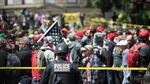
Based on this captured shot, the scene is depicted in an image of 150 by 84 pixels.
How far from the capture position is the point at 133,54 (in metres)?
14.2

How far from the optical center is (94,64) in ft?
48.3

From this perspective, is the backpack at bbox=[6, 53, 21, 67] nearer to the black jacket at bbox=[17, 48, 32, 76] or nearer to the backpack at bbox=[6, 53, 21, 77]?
the backpack at bbox=[6, 53, 21, 77]

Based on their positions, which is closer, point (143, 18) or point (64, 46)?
point (64, 46)

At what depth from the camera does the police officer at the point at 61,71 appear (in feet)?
37.2

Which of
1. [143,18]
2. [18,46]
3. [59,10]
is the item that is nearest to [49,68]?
[18,46]

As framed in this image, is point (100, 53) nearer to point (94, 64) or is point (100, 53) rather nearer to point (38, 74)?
point (94, 64)

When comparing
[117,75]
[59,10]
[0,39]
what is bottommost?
[59,10]

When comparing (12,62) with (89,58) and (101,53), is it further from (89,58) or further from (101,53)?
(101,53)

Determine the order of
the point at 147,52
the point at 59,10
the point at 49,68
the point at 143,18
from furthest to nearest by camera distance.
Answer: the point at 59,10 < the point at 143,18 < the point at 147,52 < the point at 49,68

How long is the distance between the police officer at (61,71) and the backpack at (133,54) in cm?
299

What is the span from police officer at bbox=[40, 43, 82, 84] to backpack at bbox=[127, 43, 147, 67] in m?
2.99

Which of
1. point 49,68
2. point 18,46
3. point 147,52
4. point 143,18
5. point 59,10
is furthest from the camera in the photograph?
point 59,10

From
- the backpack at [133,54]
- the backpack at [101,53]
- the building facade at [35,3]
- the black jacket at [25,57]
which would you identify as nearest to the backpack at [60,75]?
the backpack at [133,54]

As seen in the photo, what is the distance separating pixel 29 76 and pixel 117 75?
2170 mm
